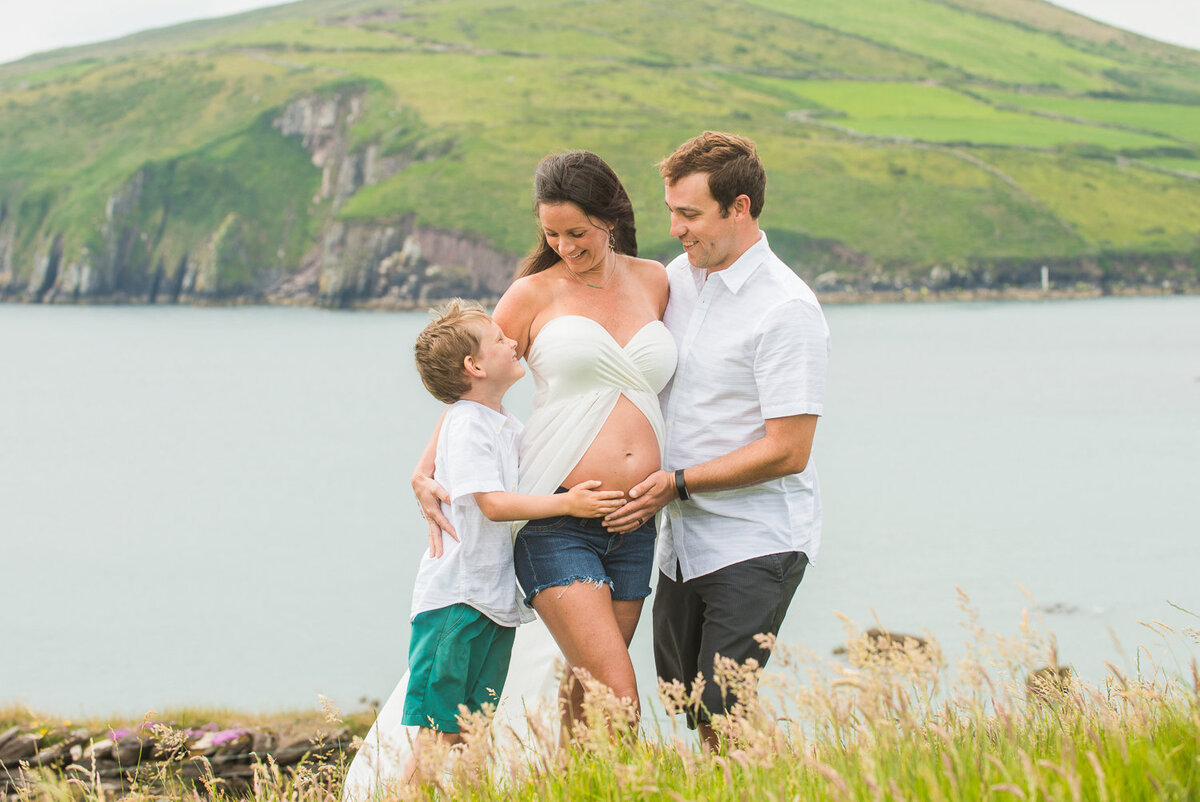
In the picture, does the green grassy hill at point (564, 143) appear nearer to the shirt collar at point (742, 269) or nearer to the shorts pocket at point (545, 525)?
the shirt collar at point (742, 269)

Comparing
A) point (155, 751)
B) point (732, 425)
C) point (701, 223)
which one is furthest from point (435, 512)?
point (155, 751)

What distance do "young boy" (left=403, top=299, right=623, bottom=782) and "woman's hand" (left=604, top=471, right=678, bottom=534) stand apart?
0.20 feet

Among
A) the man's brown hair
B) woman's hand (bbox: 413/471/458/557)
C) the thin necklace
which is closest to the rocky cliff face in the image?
the thin necklace

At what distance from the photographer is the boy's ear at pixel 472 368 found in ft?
13.8

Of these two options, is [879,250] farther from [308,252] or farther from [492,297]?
[308,252]

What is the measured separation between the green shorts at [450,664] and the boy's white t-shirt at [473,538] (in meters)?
0.05

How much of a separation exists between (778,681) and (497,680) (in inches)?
82.1

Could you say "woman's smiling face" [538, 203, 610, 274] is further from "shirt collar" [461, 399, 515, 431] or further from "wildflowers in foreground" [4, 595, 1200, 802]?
"wildflowers in foreground" [4, 595, 1200, 802]

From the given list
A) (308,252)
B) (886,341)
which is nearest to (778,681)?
(886,341)

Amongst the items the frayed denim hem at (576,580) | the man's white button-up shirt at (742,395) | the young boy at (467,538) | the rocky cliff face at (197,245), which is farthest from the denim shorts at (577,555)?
the rocky cliff face at (197,245)

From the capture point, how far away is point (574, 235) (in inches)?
170

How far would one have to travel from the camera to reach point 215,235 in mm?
139375

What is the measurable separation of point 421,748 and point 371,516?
2825cm

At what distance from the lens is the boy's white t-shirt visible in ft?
13.7
